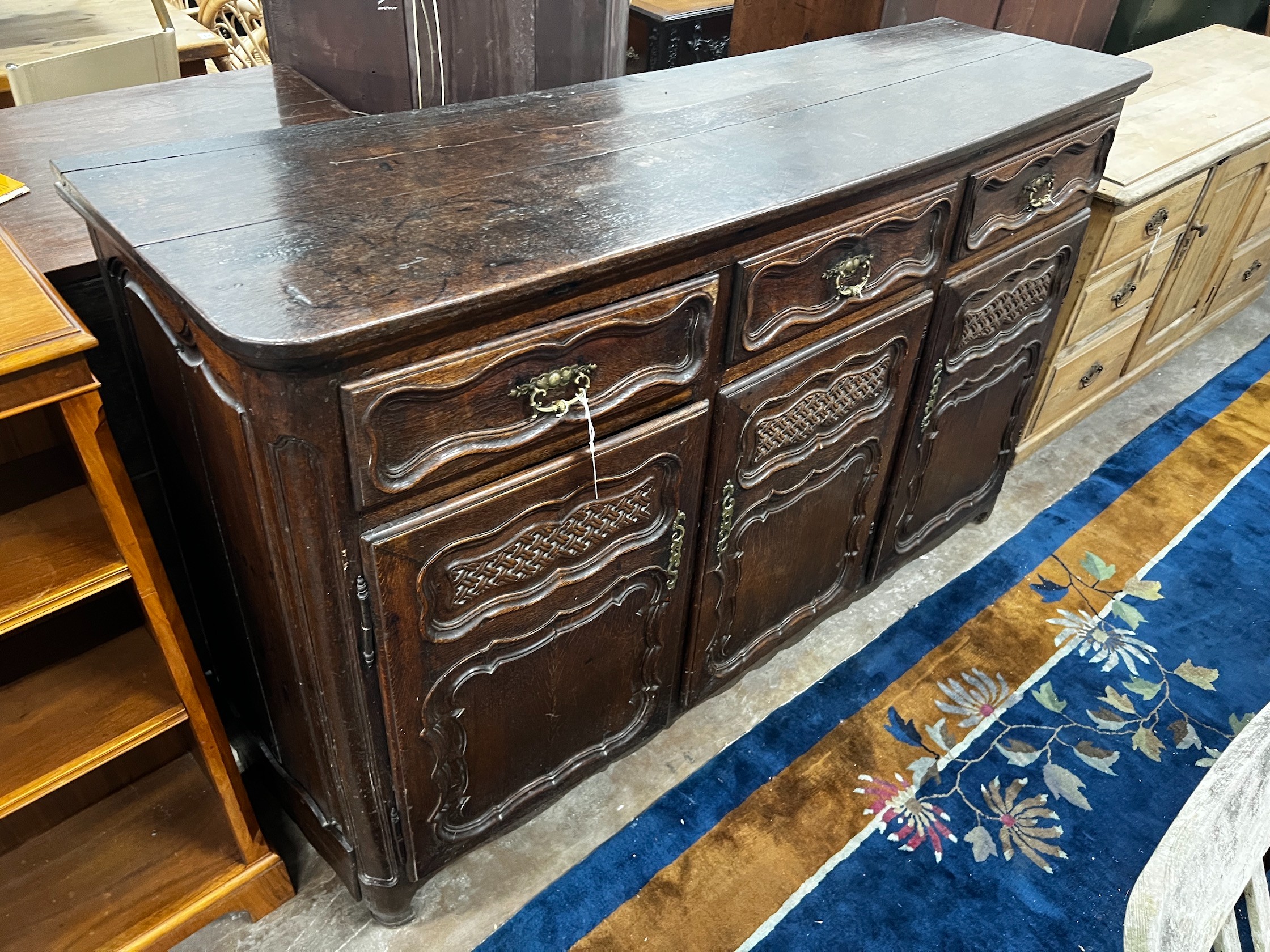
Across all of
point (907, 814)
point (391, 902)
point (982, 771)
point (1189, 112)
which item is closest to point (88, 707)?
point (391, 902)

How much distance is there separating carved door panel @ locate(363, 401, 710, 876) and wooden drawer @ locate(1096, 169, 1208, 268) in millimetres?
1248

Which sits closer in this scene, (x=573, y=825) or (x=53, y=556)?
(x=53, y=556)

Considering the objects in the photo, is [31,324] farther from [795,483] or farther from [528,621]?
[795,483]

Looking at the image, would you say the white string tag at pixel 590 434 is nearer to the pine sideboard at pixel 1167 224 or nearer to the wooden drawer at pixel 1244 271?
the pine sideboard at pixel 1167 224

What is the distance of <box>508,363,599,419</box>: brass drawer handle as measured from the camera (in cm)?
89

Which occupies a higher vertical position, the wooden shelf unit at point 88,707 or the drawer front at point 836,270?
the drawer front at point 836,270

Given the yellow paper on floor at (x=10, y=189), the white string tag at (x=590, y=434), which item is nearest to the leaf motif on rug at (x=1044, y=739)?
the white string tag at (x=590, y=434)

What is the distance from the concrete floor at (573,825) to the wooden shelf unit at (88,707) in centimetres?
6

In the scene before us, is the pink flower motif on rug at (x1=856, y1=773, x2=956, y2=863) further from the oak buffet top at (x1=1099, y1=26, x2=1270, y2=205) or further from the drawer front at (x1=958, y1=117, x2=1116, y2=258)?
the oak buffet top at (x1=1099, y1=26, x2=1270, y2=205)

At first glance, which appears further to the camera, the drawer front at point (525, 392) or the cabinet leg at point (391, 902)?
the cabinet leg at point (391, 902)

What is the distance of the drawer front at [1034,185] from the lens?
1.30 meters

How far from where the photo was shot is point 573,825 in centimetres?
143

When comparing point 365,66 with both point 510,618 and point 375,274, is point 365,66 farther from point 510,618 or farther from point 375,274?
point 510,618

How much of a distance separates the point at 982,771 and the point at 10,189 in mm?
1705
